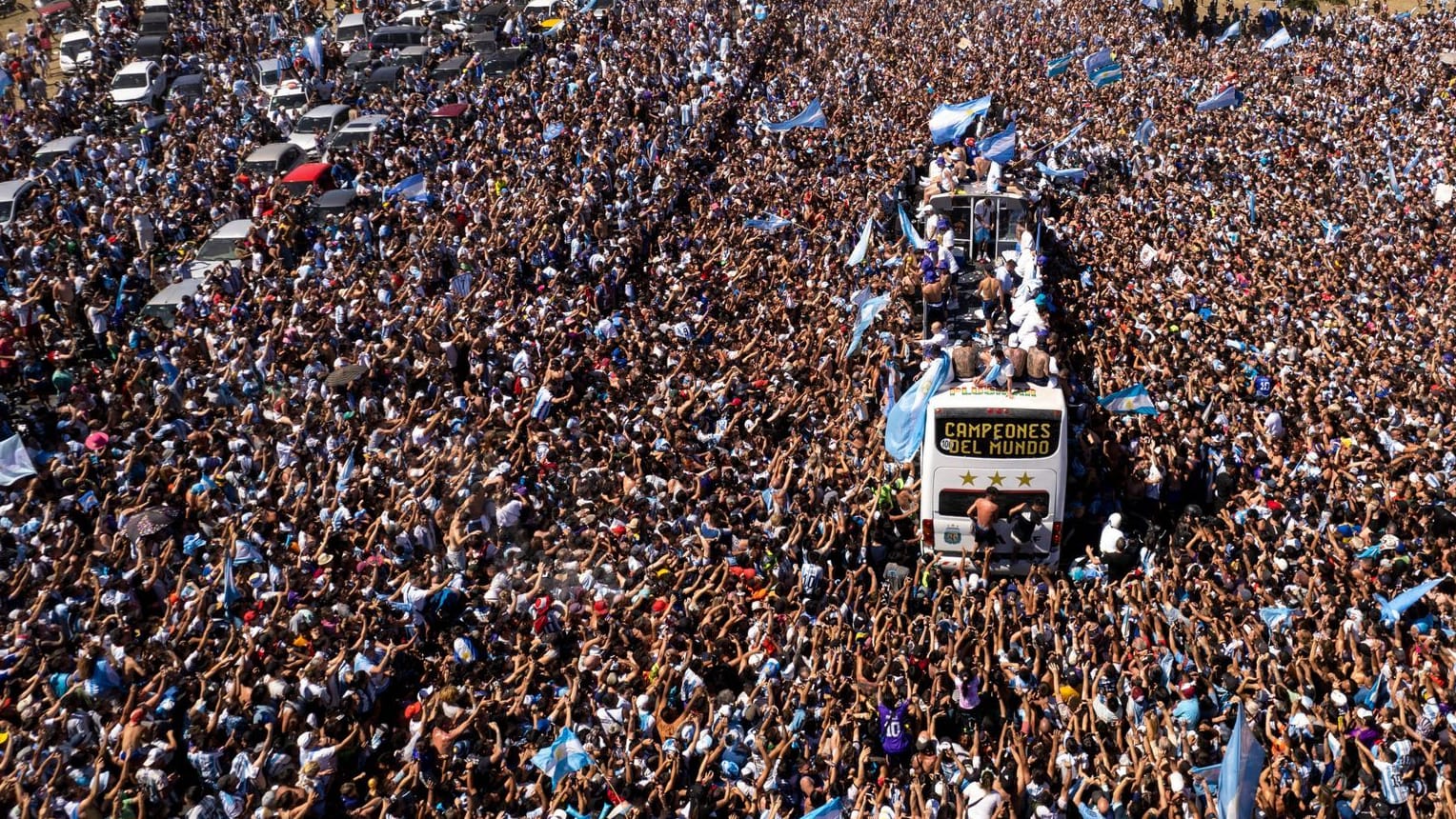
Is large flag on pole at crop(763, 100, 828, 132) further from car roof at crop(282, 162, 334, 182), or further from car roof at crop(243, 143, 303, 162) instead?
car roof at crop(243, 143, 303, 162)

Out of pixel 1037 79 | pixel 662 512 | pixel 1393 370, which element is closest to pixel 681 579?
pixel 662 512

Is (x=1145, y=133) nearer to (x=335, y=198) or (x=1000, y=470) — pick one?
(x=335, y=198)

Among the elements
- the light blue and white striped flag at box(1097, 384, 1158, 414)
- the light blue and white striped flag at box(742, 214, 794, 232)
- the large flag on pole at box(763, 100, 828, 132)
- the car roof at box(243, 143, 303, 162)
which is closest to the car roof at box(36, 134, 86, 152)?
the car roof at box(243, 143, 303, 162)

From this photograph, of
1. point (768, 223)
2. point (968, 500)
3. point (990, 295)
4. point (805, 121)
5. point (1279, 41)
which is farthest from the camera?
point (1279, 41)

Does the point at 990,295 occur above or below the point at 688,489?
below

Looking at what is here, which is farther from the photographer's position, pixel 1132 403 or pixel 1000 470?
pixel 1132 403

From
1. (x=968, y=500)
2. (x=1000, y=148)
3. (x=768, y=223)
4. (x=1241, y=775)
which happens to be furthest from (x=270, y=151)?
(x=1241, y=775)

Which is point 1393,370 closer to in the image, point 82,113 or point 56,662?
point 56,662
